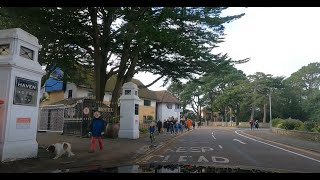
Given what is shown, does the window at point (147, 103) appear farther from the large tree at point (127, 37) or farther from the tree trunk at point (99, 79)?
→ the tree trunk at point (99, 79)

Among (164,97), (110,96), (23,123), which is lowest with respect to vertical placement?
(23,123)

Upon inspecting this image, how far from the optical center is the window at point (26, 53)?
44.8 ft

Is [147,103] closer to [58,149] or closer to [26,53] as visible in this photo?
[58,149]

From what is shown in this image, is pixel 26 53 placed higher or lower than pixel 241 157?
higher

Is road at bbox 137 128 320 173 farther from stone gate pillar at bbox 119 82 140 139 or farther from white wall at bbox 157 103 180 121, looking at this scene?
white wall at bbox 157 103 180 121

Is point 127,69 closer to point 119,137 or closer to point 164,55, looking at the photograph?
point 164,55

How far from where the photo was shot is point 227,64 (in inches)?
1133

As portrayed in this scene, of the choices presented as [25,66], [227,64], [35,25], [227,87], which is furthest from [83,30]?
[227,87]

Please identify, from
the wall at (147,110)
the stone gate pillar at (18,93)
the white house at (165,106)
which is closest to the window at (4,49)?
the stone gate pillar at (18,93)

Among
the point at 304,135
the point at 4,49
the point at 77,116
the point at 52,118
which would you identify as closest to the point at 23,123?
the point at 4,49

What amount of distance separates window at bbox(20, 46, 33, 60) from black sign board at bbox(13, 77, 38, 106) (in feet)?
3.14

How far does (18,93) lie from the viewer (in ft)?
43.0

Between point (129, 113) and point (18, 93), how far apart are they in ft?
46.1

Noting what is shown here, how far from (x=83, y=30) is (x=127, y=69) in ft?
22.9
